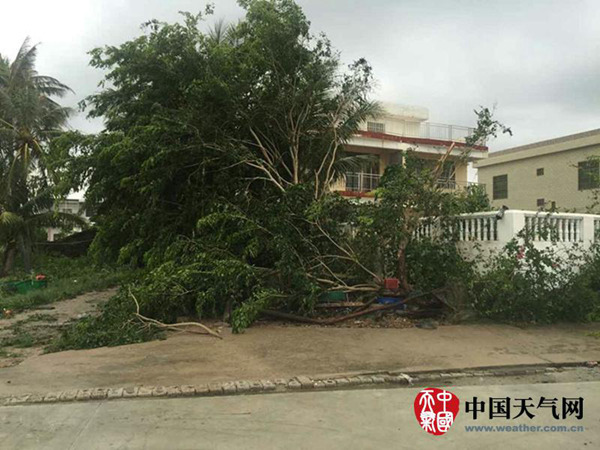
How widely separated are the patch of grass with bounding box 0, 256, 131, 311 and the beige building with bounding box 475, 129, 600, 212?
59.5ft

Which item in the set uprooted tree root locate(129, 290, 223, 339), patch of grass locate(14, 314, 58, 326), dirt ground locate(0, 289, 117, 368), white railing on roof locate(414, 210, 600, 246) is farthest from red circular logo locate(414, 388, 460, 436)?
patch of grass locate(14, 314, 58, 326)

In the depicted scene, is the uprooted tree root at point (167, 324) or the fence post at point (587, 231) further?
the fence post at point (587, 231)

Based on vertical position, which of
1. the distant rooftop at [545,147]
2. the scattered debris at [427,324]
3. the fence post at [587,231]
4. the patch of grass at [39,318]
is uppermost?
the distant rooftop at [545,147]

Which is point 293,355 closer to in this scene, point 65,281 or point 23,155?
point 65,281

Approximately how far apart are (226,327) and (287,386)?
3.33 m

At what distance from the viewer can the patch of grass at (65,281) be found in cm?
1330

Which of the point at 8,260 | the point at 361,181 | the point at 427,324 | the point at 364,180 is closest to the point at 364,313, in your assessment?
the point at 427,324

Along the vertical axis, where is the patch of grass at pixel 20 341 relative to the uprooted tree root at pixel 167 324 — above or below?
below

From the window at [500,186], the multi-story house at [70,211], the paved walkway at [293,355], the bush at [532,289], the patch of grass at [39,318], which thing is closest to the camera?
the paved walkway at [293,355]

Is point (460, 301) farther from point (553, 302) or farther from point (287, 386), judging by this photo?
point (287, 386)

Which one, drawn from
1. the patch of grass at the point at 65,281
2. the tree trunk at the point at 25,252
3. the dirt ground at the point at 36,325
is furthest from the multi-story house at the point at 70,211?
the dirt ground at the point at 36,325

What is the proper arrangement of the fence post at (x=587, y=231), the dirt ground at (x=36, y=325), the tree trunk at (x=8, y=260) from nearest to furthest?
the dirt ground at (x=36, y=325) → the fence post at (x=587, y=231) → the tree trunk at (x=8, y=260)

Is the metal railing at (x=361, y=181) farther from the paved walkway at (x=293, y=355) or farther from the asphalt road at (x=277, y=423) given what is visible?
the asphalt road at (x=277, y=423)

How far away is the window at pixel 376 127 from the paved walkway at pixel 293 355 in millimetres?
16648
